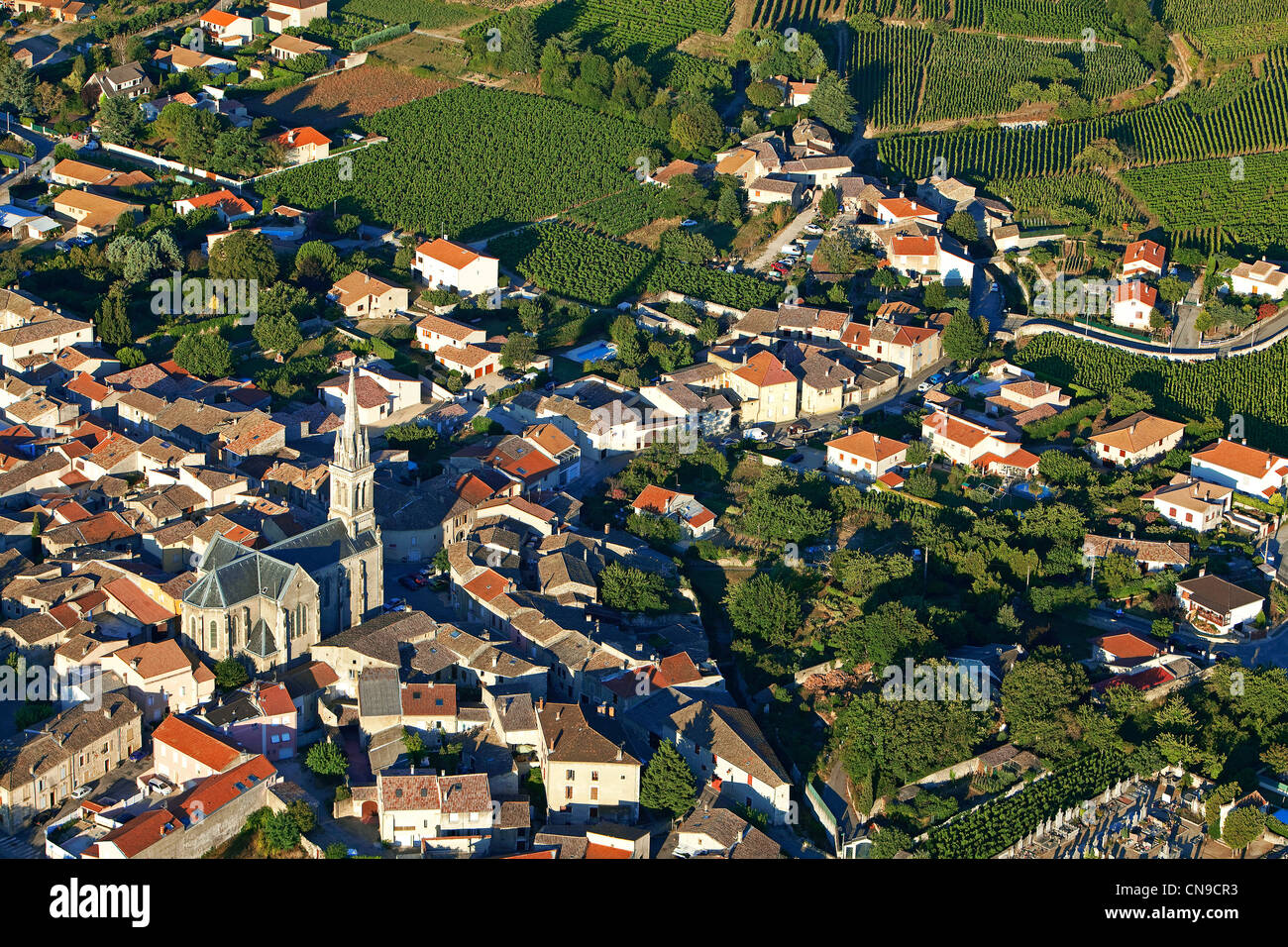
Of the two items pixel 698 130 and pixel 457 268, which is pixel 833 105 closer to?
pixel 698 130

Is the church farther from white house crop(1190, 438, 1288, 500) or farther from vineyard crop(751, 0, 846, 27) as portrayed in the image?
vineyard crop(751, 0, 846, 27)

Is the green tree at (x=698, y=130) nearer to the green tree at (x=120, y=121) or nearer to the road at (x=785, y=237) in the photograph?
the road at (x=785, y=237)

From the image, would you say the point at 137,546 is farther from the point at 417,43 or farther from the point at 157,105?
the point at 417,43

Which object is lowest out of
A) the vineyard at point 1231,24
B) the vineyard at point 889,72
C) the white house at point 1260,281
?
the white house at point 1260,281

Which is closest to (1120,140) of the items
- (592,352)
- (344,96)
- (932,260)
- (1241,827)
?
(932,260)

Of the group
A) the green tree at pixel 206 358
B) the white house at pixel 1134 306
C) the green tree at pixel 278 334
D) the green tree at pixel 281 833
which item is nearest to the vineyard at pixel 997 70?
the white house at pixel 1134 306

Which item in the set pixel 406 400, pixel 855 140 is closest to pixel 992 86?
pixel 855 140
